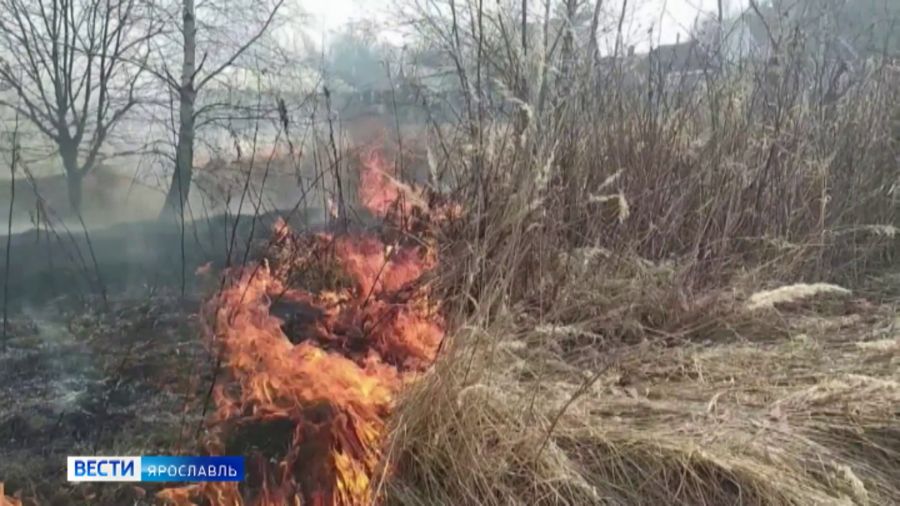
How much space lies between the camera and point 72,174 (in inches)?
104

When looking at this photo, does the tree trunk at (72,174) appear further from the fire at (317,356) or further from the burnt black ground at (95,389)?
the fire at (317,356)

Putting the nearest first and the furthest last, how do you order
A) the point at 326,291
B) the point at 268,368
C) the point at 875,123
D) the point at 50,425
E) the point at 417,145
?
the point at 50,425 < the point at 268,368 < the point at 326,291 < the point at 417,145 < the point at 875,123

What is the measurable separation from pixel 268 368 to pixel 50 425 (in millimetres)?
542

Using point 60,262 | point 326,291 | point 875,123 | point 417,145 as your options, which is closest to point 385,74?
point 417,145

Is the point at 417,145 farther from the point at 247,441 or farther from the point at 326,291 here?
the point at 247,441

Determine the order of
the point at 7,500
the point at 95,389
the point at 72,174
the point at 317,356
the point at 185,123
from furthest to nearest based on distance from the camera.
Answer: the point at 185,123, the point at 72,174, the point at 317,356, the point at 95,389, the point at 7,500

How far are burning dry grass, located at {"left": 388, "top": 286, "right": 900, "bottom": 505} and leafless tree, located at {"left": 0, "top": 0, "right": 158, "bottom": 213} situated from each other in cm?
157

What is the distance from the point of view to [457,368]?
6.72ft

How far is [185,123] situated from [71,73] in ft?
1.66

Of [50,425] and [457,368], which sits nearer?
[50,425]

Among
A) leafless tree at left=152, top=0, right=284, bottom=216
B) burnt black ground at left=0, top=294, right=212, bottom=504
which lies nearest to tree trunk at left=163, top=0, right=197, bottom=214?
leafless tree at left=152, top=0, right=284, bottom=216

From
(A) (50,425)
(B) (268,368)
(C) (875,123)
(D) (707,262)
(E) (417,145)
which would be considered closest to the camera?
(A) (50,425)
